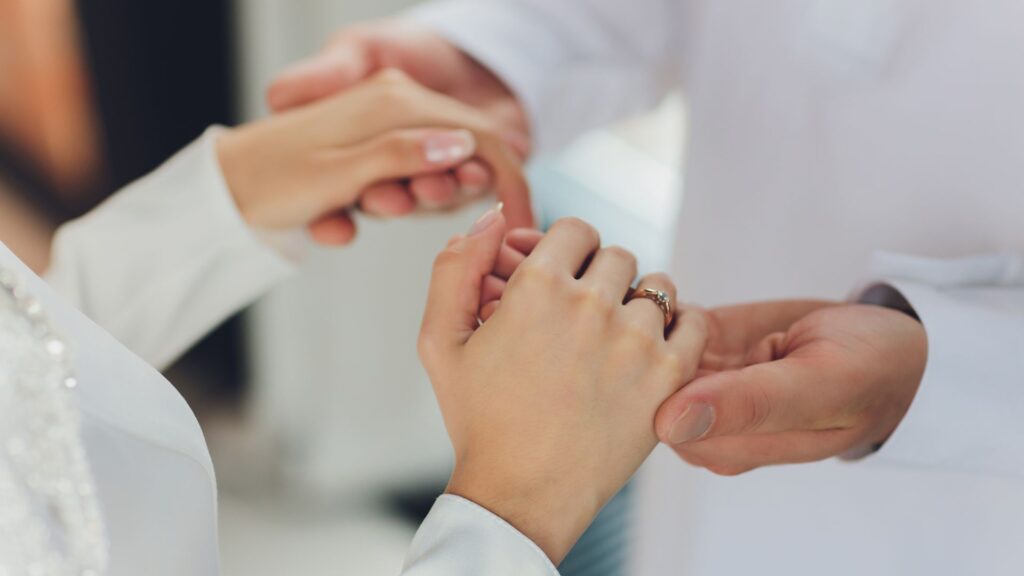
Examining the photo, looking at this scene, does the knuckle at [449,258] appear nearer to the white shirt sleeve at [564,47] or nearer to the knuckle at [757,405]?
the knuckle at [757,405]

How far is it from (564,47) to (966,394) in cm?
56

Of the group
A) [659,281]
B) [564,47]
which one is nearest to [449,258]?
[659,281]

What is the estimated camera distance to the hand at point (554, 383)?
501 millimetres

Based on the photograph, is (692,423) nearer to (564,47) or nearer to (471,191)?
(471,191)

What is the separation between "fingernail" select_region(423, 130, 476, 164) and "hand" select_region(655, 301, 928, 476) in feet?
0.89

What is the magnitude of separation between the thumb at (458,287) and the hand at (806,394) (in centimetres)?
12

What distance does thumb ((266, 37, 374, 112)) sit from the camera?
35.5 inches

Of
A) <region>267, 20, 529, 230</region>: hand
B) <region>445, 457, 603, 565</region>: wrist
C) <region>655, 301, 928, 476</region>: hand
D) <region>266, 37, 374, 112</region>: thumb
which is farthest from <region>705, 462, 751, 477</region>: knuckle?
<region>266, 37, 374, 112</region>: thumb

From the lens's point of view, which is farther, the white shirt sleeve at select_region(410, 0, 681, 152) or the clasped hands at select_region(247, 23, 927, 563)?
the white shirt sleeve at select_region(410, 0, 681, 152)

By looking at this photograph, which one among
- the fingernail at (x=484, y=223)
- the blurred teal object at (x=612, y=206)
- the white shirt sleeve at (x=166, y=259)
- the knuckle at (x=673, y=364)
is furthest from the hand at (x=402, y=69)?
the blurred teal object at (x=612, y=206)

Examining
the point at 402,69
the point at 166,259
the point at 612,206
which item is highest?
the point at 402,69

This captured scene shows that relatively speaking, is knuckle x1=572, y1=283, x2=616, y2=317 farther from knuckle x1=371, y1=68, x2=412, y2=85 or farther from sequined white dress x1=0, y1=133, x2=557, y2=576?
knuckle x1=371, y1=68, x2=412, y2=85

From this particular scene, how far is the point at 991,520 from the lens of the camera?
0.63 m

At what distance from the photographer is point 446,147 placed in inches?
31.2
